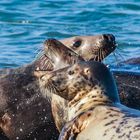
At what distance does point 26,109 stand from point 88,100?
61.6 inches

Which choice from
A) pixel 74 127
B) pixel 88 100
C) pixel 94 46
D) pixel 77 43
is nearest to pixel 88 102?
pixel 88 100

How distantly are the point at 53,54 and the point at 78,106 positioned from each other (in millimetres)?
870

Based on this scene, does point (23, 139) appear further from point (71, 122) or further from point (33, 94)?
point (71, 122)

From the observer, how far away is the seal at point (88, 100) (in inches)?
288

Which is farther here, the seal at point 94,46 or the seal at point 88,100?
the seal at point 94,46

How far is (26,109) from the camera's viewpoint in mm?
9203

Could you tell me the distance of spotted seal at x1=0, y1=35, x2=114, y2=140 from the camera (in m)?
9.08

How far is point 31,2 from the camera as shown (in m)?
20.0

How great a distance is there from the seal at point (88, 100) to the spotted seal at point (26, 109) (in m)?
0.97

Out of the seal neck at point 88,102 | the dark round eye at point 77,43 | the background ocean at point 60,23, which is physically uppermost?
the dark round eye at point 77,43

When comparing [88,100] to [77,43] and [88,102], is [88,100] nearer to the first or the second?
[88,102]

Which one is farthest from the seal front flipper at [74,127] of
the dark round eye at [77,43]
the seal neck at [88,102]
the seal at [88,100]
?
the dark round eye at [77,43]

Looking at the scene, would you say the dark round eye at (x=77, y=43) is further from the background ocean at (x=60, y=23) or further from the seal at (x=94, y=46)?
the background ocean at (x=60, y=23)

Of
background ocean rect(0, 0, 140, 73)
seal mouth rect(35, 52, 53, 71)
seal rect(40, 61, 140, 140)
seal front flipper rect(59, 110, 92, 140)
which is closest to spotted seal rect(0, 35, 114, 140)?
seal mouth rect(35, 52, 53, 71)
